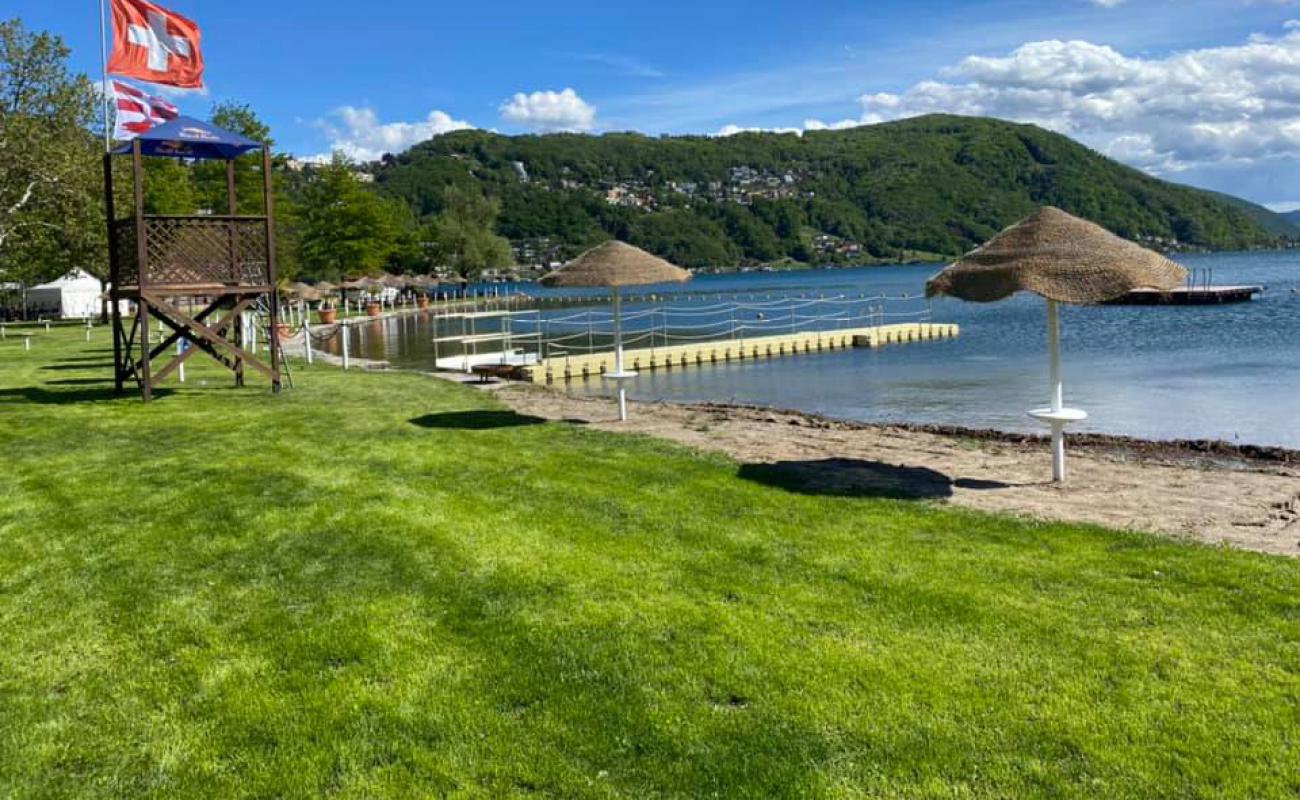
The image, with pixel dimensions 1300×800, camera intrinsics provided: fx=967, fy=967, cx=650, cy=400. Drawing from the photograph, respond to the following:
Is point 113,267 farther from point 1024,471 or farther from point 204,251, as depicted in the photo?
point 1024,471

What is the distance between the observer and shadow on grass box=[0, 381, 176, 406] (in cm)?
1509

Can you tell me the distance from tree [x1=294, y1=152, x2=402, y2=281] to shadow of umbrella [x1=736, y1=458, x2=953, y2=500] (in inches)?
2464

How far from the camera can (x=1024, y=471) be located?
34.4 ft

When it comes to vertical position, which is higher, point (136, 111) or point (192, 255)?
point (136, 111)

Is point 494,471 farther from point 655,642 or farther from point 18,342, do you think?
point 18,342

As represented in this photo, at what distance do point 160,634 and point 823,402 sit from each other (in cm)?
1888

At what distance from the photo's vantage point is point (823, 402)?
910 inches

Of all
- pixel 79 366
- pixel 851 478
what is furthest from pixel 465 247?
pixel 851 478

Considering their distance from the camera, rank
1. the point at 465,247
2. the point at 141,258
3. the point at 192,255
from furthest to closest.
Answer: the point at 465,247 < the point at 192,255 < the point at 141,258

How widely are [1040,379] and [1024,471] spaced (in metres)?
16.6

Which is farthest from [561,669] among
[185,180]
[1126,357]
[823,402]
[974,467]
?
[185,180]

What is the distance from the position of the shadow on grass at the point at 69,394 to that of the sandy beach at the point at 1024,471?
6.34 meters

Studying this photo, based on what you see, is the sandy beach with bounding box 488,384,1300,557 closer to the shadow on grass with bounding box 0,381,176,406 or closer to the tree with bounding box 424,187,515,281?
the shadow on grass with bounding box 0,381,176,406

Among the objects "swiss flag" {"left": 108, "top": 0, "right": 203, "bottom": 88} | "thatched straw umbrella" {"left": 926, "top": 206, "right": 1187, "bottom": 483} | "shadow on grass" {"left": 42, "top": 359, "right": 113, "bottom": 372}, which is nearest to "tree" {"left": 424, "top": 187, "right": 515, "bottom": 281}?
"shadow on grass" {"left": 42, "top": 359, "right": 113, "bottom": 372}
